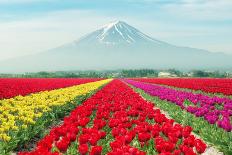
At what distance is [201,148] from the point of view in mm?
6078

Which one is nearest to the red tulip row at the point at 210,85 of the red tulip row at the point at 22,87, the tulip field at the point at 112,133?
the red tulip row at the point at 22,87

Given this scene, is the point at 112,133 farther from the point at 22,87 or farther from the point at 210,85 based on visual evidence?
the point at 210,85

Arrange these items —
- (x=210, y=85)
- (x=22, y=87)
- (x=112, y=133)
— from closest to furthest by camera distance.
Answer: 1. (x=112, y=133)
2. (x=22, y=87)
3. (x=210, y=85)

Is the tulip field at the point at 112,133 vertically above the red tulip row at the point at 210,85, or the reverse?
the tulip field at the point at 112,133

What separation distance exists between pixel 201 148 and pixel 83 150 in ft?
5.99

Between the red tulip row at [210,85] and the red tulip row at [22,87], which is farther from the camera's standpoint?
the red tulip row at [210,85]

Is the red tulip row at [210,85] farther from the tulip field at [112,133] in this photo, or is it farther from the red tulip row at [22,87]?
the tulip field at [112,133]

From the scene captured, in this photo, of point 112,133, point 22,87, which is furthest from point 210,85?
point 112,133

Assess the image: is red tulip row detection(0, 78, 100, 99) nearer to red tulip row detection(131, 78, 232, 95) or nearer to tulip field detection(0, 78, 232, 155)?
tulip field detection(0, 78, 232, 155)

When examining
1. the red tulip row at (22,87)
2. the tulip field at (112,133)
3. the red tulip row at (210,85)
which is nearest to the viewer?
the tulip field at (112,133)

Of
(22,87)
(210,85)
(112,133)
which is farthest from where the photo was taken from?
(210,85)

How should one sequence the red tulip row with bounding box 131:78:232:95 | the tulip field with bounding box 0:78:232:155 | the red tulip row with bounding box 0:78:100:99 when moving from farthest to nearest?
the red tulip row with bounding box 131:78:232:95
the red tulip row with bounding box 0:78:100:99
the tulip field with bounding box 0:78:232:155

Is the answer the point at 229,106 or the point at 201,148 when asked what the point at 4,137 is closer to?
the point at 201,148

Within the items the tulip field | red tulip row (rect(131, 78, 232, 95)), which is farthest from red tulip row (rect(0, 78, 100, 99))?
red tulip row (rect(131, 78, 232, 95))
